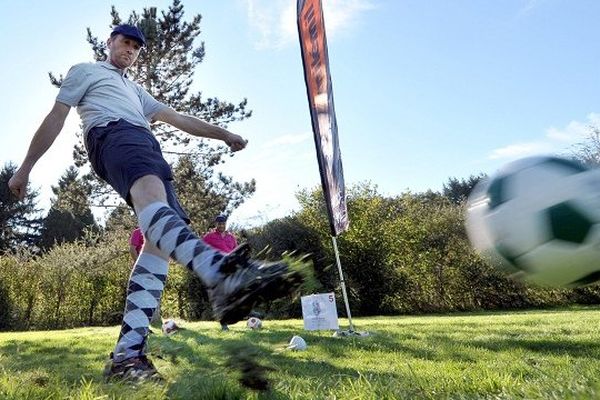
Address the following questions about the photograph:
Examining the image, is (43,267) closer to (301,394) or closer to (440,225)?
(440,225)

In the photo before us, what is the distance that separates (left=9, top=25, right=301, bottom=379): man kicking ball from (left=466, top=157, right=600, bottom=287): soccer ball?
2.47ft

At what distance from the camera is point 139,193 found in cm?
223

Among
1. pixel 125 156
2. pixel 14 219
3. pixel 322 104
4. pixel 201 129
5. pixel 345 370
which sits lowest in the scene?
pixel 345 370

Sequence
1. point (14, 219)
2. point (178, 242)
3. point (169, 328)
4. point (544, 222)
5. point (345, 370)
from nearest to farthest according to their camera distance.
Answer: point (544, 222), point (178, 242), point (345, 370), point (169, 328), point (14, 219)

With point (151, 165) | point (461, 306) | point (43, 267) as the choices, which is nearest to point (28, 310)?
point (43, 267)

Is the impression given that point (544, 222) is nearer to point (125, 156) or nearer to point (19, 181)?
point (125, 156)

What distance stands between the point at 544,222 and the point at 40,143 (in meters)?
2.11

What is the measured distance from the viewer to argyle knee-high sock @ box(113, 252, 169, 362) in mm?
2330

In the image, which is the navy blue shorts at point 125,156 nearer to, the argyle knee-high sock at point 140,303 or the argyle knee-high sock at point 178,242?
the argyle knee-high sock at point 178,242

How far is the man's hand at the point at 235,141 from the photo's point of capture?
2.89 metres

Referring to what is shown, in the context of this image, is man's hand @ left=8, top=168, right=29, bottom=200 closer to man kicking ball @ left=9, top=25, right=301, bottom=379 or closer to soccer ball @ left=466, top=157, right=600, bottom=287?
man kicking ball @ left=9, top=25, right=301, bottom=379

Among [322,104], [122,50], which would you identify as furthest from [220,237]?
[122,50]

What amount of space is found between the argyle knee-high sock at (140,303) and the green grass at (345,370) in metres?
0.20

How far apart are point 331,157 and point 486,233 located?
4.14 metres
